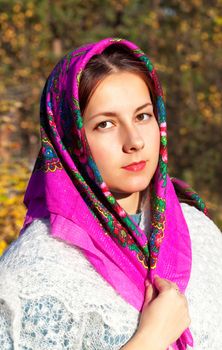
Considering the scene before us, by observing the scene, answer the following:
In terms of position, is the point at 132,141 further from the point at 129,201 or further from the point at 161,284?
the point at 161,284

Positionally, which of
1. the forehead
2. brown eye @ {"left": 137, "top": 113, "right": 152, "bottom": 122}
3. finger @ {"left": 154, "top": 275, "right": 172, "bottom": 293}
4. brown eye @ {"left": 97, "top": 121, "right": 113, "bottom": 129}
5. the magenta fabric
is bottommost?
finger @ {"left": 154, "top": 275, "right": 172, "bottom": 293}

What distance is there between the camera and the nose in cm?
178

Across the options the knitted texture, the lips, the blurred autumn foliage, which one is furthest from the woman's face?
the blurred autumn foliage

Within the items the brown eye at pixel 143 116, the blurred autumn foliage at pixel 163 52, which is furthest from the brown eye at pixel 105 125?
the blurred autumn foliage at pixel 163 52

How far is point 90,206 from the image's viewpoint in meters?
1.86

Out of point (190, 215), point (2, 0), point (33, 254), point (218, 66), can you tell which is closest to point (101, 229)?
point (33, 254)

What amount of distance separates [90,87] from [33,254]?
1.57 ft

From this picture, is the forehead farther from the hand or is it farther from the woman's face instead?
the hand

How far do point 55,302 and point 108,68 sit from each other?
657mm

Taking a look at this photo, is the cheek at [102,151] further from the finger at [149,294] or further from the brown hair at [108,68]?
the finger at [149,294]

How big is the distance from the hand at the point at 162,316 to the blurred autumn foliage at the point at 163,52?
565 cm

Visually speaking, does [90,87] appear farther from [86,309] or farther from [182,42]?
[182,42]

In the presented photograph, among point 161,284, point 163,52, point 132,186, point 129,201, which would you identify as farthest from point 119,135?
point 163,52

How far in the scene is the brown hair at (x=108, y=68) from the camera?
1.83 m
